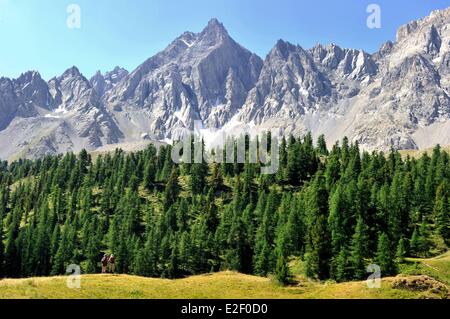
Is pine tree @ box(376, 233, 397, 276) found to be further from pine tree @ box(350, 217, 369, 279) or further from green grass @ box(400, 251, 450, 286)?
green grass @ box(400, 251, 450, 286)

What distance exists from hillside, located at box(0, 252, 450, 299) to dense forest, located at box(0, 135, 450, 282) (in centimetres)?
935

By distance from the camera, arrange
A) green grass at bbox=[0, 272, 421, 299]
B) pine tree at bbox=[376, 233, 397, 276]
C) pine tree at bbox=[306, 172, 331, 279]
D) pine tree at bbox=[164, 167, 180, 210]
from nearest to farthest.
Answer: green grass at bbox=[0, 272, 421, 299]
pine tree at bbox=[376, 233, 397, 276]
pine tree at bbox=[306, 172, 331, 279]
pine tree at bbox=[164, 167, 180, 210]

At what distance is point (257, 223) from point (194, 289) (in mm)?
103915

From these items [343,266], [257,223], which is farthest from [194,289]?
[257,223]

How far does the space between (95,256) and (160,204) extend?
161ft

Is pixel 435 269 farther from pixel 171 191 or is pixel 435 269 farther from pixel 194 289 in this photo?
pixel 171 191

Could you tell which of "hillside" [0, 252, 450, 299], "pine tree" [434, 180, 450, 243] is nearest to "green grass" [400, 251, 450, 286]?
"hillside" [0, 252, 450, 299]

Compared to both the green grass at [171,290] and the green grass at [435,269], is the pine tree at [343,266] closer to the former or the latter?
the green grass at [435,269]

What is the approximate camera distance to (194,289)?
161 feet

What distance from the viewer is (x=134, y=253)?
456ft

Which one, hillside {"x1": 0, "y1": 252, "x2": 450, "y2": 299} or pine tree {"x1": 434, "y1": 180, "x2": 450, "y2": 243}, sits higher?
pine tree {"x1": 434, "y1": 180, "x2": 450, "y2": 243}

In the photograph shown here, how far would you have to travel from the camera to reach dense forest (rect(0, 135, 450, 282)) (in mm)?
106688
